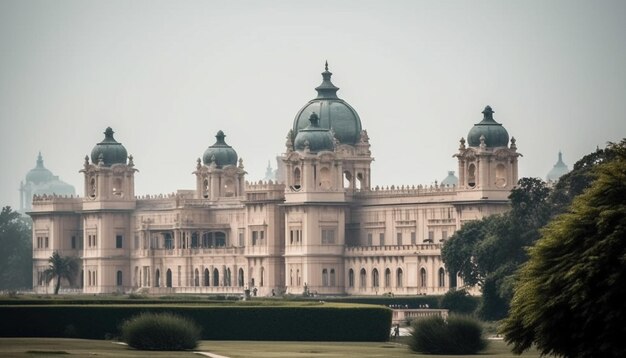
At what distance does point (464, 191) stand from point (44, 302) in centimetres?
5864

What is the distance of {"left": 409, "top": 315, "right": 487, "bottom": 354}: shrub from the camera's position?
295ft

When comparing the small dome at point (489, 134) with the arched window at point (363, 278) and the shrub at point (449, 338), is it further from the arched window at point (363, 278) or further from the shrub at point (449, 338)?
the shrub at point (449, 338)

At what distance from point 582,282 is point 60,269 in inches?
5055

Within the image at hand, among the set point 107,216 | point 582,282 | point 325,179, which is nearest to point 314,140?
point 325,179

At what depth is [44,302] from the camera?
4008 inches

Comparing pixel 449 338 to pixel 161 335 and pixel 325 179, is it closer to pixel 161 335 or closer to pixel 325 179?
pixel 161 335

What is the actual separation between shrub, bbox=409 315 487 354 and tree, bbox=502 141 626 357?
86.8ft

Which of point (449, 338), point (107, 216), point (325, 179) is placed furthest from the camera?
point (107, 216)

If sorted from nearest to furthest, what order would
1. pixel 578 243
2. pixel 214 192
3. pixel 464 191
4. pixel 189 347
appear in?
pixel 578 243, pixel 189 347, pixel 464 191, pixel 214 192

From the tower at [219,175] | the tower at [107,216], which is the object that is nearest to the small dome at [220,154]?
the tower at [219,175]

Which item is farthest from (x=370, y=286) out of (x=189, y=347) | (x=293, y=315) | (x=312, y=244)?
(x=189, y=347)

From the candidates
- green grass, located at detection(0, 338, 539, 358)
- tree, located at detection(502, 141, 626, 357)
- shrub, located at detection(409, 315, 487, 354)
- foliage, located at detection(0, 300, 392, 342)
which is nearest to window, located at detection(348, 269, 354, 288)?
foliage, located at detection(0, 300, 392, 342)

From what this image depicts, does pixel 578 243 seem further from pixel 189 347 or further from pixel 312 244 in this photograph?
pixel 312 244

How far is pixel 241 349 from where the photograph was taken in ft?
293
